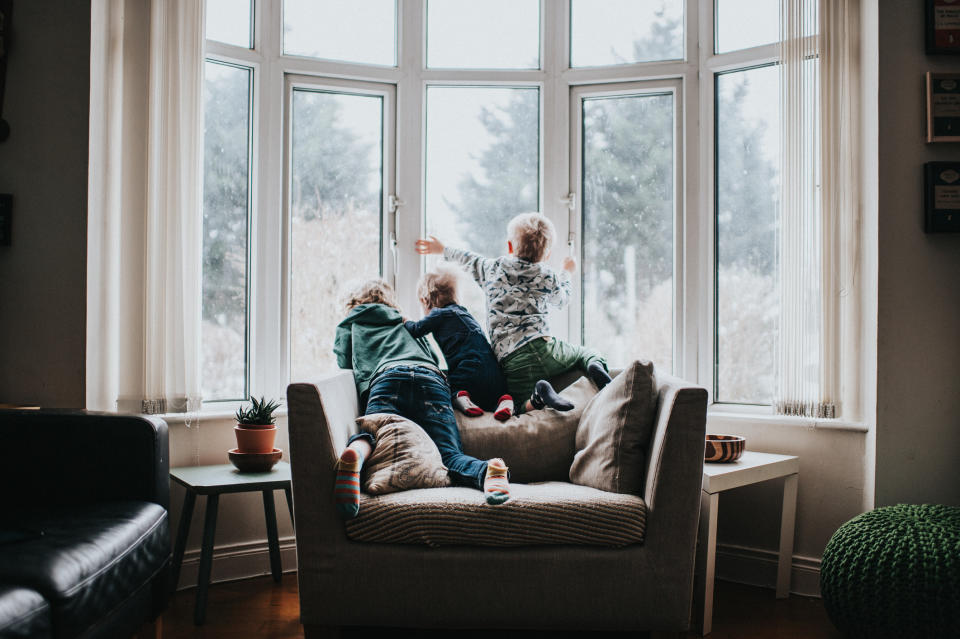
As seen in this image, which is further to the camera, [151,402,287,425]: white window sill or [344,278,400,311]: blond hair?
[344,278,400,311]: blond hair

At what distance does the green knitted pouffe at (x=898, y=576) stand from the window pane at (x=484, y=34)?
230cm

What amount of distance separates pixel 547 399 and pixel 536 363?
244mm

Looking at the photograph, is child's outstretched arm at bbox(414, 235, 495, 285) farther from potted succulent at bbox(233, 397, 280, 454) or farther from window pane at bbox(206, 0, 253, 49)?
window pane at bbox(206, 0, 253, 49)

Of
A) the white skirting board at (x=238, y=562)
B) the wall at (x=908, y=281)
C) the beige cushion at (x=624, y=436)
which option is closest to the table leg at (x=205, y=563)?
the white skirting board at (x=238, y=562)

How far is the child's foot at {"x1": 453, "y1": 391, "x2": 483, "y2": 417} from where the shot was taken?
8.16 ft

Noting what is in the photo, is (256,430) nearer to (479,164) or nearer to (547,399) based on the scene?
(547,399)

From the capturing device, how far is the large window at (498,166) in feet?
9.36

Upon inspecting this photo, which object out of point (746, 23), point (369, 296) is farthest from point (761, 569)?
point (746, 23)

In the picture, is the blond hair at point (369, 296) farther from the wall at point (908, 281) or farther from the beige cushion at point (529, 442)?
the wall at point (908, 281)

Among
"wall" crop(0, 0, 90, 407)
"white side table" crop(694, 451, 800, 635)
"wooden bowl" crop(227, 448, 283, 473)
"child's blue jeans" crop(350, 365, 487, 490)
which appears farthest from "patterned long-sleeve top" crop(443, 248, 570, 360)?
"wall" crop(0, 0, 90, 407)

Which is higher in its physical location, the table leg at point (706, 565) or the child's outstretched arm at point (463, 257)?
the child's outstretched arm at point (463, 257)

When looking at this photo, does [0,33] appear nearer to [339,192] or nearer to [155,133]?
[155,133]

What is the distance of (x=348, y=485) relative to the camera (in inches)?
72.8

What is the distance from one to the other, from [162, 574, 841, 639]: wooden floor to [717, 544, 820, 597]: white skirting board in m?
0.05
